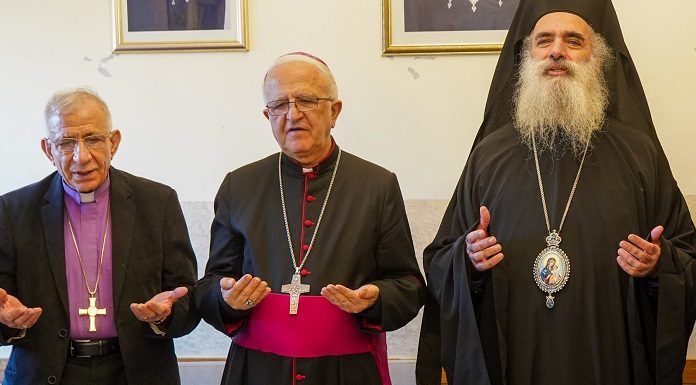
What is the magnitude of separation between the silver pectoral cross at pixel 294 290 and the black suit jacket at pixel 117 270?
0.41 metres

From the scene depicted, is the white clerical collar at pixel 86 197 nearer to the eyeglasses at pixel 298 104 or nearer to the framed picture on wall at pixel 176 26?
the eyeglasses at pixel 298 104

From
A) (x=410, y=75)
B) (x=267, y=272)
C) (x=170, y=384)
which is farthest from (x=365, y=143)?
(x=170, y=384)

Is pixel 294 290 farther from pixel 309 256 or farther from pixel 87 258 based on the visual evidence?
pixel 87 258

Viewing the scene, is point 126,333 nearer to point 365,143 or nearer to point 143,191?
point 143,191

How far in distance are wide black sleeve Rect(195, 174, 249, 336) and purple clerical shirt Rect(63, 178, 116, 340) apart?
321mm

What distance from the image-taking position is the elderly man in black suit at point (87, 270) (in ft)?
9.29

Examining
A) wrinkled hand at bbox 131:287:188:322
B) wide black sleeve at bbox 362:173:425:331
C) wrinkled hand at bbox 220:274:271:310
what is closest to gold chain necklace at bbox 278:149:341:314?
wrinkled hand at bbox 220:274:271:310

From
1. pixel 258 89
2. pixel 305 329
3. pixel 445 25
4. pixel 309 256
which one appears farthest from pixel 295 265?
pixel 445 25

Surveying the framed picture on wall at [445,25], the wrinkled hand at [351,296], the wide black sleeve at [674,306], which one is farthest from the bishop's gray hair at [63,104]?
the wide black sleeve at [674,306]

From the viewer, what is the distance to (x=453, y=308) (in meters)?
2.93

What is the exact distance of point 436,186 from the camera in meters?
3.98

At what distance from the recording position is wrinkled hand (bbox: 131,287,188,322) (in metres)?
2.75

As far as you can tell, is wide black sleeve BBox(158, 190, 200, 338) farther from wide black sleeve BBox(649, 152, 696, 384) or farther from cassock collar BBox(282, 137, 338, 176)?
wide black sleeve BBox(649, 152, 696, 384)

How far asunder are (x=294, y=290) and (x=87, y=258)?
763 mm
